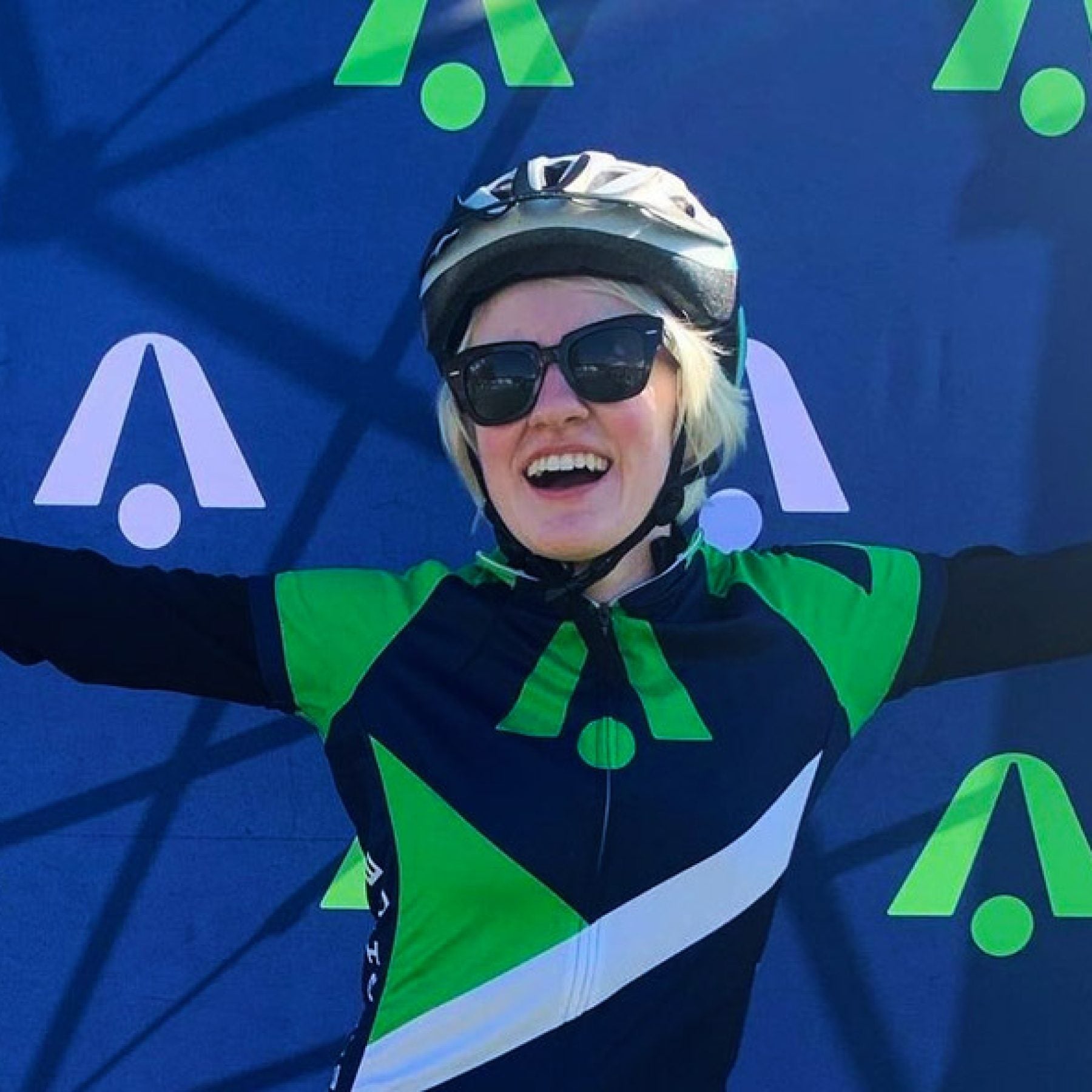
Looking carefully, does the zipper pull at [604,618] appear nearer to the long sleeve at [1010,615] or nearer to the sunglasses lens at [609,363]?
the sunglasses lens at [609,363]

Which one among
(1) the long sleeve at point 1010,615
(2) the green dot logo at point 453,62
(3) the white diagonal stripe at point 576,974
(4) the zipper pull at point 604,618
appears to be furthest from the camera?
(2) the green dot logo at point 453,62

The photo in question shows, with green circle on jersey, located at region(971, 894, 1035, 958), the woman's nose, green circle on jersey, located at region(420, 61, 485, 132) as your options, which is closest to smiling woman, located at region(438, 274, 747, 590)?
the woman's nose

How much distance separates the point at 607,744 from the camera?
1358 millimetres

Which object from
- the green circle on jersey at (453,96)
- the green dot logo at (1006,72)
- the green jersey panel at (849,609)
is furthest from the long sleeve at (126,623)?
the green dot logo at (1006,72)

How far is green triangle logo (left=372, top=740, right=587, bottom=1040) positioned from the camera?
133 centimetres

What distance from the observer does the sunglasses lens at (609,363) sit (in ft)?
4.48

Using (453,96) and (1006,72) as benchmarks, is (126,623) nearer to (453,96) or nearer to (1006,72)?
(453,96)

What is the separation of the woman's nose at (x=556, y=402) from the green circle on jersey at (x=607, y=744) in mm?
347

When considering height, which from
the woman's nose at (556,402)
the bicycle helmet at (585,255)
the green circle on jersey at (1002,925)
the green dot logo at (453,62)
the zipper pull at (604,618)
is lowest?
the green circle on jersey at (1002,925)

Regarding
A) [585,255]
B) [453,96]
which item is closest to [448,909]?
[585,255]

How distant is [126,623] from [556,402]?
568mm

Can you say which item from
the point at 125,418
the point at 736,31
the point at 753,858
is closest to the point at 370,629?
the point at 753,858

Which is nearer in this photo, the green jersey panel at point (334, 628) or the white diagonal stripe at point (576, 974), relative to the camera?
the white diagonal stripe at point (576, 974)

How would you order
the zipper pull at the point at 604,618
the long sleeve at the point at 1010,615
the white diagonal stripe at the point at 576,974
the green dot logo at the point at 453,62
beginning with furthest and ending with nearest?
the green dot logo at the point at 453,62
the long sleeve at the point at 1010,615
the zipper pull at the point at 604,618
the white diagonal stripe at the point at 576,974
